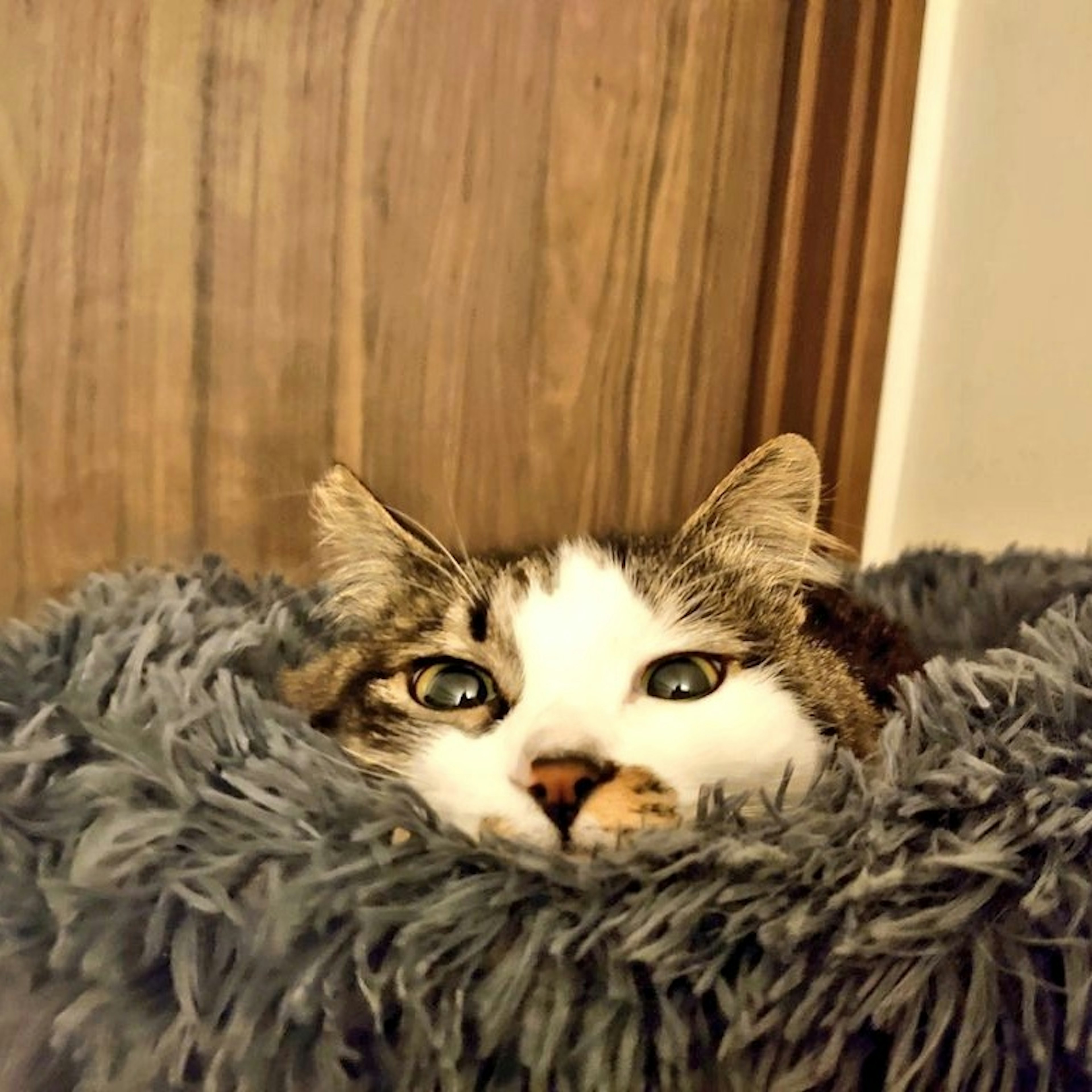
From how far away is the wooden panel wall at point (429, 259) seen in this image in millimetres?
973

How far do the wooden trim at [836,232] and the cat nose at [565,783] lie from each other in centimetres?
68

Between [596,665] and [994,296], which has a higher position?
[994,296]

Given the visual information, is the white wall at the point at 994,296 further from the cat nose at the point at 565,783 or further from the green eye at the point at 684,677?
the cat nose at the point at 565,783

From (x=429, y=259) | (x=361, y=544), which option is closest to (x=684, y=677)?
(x=361, y=544)

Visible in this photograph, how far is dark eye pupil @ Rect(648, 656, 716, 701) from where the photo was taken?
69 cm

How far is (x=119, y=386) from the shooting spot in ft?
3.31

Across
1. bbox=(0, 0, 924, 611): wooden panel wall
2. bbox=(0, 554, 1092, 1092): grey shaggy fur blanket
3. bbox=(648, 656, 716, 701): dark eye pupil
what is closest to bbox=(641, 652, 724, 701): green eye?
bbox=(648, 656, 716, 701): dark eye pupil

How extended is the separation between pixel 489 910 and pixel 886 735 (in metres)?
0.22

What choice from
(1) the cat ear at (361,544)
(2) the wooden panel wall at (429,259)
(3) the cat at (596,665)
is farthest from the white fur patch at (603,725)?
(2) the wooden panel wall at (429,259)

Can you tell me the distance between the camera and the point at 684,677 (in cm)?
Answer: 70

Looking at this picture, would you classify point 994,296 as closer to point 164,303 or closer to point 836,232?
point 836,232

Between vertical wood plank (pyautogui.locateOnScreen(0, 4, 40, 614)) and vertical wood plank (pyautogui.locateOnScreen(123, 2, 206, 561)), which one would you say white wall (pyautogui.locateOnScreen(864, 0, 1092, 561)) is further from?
vertical wood plank (pyautogui.locateOnScreen(0, 4, 40, 614))

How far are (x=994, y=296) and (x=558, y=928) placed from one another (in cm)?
85

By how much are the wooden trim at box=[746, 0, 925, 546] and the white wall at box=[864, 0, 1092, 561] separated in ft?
0.13
